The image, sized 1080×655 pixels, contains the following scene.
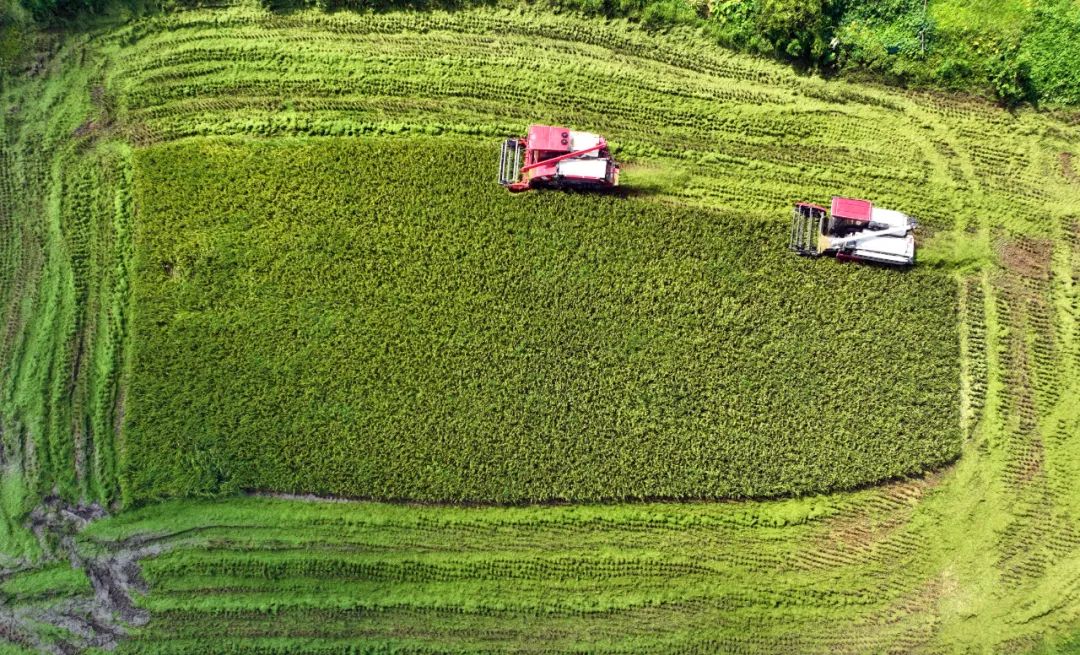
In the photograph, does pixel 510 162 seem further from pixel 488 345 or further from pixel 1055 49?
pixel 1055 49

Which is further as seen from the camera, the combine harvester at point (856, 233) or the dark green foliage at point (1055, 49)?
the dark green foliage at point (1055, 49)

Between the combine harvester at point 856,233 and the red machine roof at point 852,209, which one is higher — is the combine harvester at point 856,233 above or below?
below

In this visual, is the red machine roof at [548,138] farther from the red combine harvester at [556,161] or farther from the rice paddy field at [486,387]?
the rice paddy field at [486,387]

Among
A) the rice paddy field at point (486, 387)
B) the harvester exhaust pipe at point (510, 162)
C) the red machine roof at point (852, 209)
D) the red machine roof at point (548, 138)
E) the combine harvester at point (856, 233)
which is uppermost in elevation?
the red machine roof at point (548, 138)

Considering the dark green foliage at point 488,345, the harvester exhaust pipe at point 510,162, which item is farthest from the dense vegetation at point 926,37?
the dark green foliage at point 488,345

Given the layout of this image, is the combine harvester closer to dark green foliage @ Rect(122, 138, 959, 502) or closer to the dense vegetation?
dark green foliage @ Rect(122, 138, 959, 502)

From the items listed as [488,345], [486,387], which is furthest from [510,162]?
[486,387]

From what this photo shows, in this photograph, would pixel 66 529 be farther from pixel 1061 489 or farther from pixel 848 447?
pixel 1061 489
